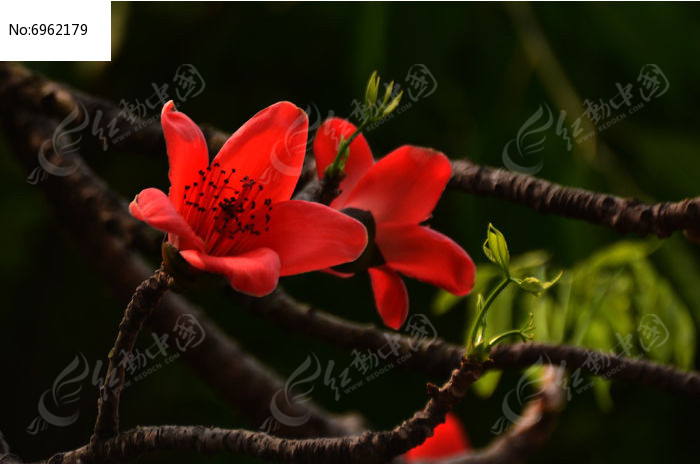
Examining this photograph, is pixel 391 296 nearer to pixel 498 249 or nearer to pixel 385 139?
pixel 498 249

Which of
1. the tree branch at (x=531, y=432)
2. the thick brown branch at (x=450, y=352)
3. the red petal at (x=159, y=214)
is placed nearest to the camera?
the red petal at (x=159, y=214)

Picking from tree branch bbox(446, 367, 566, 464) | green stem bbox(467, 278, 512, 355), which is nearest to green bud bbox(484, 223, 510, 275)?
green stem bbox(467, 278, 512, 355)

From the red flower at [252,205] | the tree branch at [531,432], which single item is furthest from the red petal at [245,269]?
the tree branch at [531,432]

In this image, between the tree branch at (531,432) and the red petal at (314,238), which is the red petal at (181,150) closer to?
the red petal at (314,238)

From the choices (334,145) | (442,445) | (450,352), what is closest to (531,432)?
(442,445)

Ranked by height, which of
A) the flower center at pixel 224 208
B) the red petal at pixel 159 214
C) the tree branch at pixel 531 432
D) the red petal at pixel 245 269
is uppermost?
the red petal at pixel 159 214

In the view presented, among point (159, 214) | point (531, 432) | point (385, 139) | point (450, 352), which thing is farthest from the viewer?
point (385, 139)

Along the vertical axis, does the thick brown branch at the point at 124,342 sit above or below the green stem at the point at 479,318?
above

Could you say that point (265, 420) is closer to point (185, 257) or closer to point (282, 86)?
point (185, 257)
